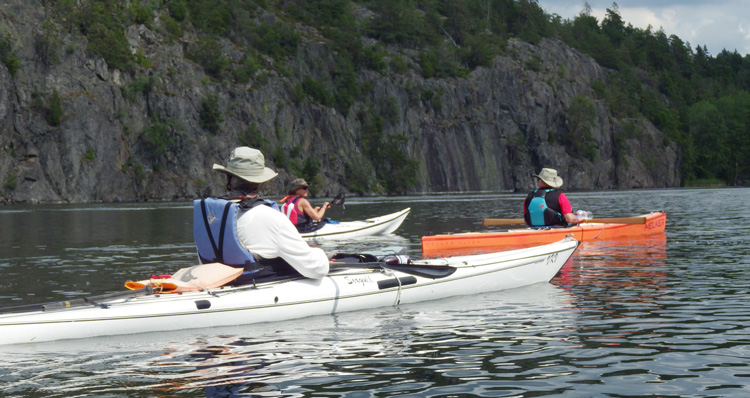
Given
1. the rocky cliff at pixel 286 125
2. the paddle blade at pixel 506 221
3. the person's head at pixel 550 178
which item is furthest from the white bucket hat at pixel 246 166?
the rocky cliff at pixel 286 125

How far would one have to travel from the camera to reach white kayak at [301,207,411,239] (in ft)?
78.0

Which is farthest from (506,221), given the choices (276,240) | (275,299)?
(276,240)

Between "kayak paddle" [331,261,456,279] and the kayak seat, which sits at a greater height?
the kayak seat

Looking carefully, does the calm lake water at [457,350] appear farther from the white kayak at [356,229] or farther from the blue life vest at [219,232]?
the white kayak at [356,229]

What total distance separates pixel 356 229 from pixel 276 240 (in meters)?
15.6

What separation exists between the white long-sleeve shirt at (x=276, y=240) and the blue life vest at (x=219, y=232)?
0.11m

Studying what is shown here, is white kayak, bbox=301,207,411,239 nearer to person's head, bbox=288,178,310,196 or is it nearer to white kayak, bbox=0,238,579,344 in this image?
person's head, bbox=288,178,310,196

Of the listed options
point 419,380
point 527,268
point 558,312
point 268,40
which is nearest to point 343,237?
point 527,268

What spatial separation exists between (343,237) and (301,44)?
90572mm

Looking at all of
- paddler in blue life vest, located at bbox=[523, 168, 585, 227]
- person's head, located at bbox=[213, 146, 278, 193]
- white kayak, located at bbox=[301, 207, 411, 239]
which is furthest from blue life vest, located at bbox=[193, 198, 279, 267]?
white kayak, located at bbox=[301, 207, 411, 239]

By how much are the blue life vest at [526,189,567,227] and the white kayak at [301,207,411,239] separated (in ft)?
20.8

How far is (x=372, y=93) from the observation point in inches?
4427

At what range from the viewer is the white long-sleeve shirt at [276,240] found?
31.6ft

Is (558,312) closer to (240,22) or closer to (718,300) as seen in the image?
(718,300)
